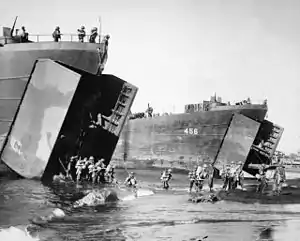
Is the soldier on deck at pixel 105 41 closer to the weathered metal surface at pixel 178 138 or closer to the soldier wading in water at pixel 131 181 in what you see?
the soldier wading in water at pixel 131 181

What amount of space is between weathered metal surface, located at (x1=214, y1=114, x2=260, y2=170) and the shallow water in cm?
966

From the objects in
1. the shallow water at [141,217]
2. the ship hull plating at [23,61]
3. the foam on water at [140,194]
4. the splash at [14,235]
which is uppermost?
the ship hull plating at [23,61]

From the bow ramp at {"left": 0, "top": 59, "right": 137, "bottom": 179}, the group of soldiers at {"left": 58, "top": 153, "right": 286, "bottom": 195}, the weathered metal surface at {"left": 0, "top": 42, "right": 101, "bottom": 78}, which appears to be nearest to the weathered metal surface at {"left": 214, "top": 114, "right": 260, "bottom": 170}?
the group of soldiers at {"left": 58, "top": 153, "right": 286, "bottom": 195}

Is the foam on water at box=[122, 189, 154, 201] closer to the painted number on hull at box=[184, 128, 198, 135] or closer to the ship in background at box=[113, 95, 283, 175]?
the ship in background at box=[113, 95, 283, 175]

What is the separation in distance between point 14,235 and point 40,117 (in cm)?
755

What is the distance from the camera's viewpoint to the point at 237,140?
2344cm

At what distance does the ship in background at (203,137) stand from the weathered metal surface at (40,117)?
38.0 ft

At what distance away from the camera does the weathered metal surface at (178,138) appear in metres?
24.9

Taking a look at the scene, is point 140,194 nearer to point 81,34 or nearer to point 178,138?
point 81,34

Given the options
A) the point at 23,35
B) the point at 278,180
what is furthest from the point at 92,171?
the point at 278,180

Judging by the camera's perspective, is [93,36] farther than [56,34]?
Yes

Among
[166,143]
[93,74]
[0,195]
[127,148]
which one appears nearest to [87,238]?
[0,195]

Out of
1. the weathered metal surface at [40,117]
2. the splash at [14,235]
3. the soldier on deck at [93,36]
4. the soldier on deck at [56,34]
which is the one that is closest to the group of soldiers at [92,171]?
the weathered metal surface at [40,117]

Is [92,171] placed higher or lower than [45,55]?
lower
